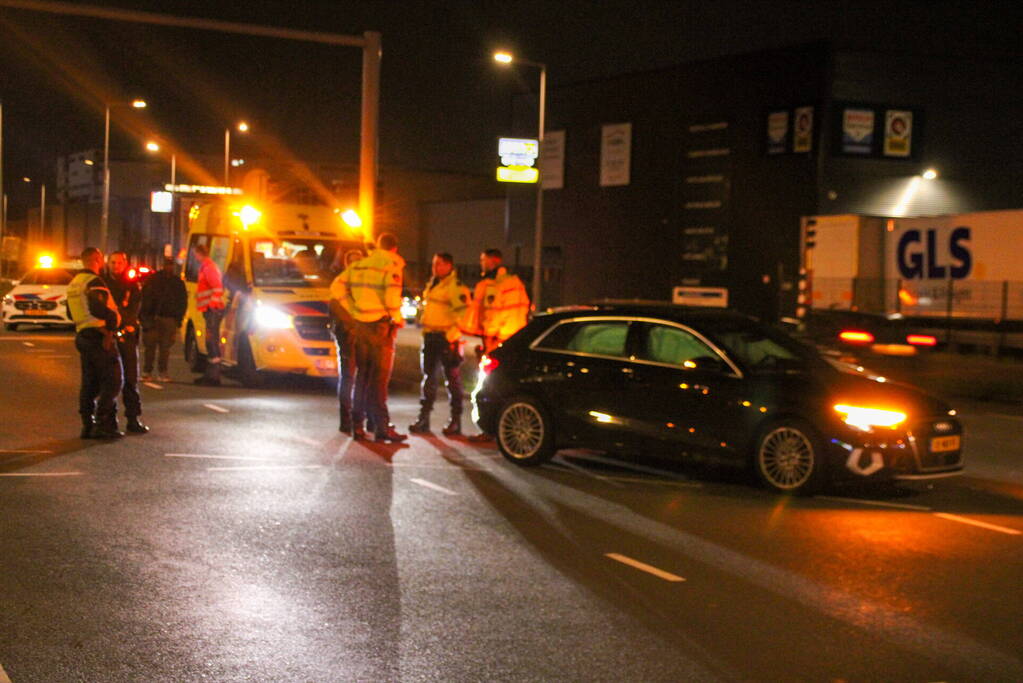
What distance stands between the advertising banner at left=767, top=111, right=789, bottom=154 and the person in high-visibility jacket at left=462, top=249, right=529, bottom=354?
3200 centimetres

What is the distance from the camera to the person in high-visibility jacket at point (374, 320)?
12.0 metres

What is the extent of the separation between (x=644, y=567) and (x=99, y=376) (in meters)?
6.55

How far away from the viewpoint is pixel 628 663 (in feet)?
17.5

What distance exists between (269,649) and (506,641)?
106 centimetres

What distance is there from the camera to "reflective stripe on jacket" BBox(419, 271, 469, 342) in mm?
12258

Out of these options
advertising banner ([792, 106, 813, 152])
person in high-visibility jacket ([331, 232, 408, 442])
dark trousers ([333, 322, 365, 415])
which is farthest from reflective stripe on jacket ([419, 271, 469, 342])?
advertising banner ([792, 106, 813, 152])

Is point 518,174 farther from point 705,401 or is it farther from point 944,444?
point 944,444

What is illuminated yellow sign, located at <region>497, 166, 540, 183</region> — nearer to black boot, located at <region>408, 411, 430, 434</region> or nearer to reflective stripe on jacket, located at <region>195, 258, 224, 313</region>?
reflective stripe on jacket, located at <region>195, 258, 224, 313</region>

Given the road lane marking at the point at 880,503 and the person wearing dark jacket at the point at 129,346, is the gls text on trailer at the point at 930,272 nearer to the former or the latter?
the road lane marking at the point at 880,503

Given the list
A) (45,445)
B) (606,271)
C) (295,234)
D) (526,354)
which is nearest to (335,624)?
(526,354)

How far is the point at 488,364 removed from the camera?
37.6 feet

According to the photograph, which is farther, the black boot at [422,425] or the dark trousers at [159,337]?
the dark trousers at [159,337]

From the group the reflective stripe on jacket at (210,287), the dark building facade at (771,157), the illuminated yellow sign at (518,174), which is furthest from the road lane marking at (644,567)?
the dark building facade at (771,157)

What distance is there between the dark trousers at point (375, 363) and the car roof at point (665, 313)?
1.81 metres
